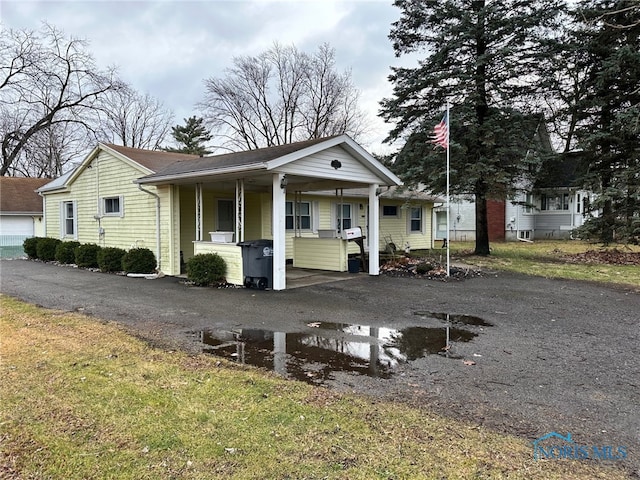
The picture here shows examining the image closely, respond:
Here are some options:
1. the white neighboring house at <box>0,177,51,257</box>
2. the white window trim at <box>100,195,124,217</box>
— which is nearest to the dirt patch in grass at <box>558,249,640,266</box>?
the white window trim at <box>100,195,124,217</box>

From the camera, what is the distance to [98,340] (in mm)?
5457

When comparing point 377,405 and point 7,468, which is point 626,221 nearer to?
point 377,405

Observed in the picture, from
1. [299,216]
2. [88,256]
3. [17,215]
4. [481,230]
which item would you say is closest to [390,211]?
[481,230]

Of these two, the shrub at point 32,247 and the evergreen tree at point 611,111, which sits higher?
the evergreen tree at point 611,111

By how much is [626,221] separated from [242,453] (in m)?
16.3

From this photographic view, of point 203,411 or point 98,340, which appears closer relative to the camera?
point 203,411

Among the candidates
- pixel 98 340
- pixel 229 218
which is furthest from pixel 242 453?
pixel 229 218

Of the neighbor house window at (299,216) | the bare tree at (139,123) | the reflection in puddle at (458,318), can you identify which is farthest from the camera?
the bare tree at (139,123)

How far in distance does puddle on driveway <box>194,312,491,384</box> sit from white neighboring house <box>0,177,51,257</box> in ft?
71.1

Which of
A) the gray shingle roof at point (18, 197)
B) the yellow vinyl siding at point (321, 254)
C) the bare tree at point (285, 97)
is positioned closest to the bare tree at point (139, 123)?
the bare tree at point (285, 97)

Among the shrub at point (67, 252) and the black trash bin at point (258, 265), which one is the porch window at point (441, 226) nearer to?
the black trash bin at point (258, 265)

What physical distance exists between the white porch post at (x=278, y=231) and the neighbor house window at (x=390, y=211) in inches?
392

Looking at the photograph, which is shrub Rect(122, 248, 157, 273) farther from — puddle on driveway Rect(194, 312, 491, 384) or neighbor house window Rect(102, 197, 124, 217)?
puddle on driveway Rect(194, 312, 491, 384)

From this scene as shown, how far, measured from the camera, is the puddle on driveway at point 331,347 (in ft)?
15.1
